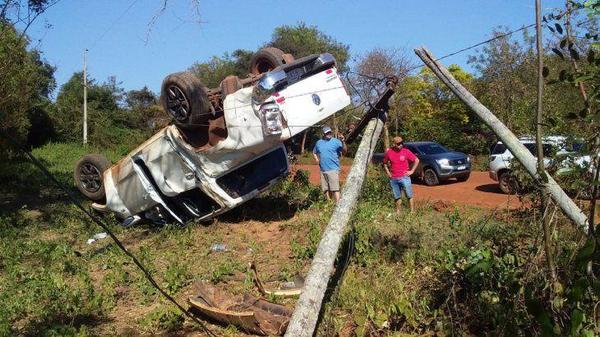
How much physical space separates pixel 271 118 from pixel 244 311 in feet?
11.9

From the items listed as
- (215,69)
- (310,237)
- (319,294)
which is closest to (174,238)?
(310,237)

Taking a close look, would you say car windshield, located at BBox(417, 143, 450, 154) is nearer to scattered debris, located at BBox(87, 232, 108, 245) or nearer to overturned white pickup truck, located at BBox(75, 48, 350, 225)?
overturned white pickup truck, located at BBox(75, 48, 350, 225)

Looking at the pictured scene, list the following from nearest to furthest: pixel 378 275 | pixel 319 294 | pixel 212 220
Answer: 1. pixel 319 294
2. pixel 378 275
3. pixel 212 220

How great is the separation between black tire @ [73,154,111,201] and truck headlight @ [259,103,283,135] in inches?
168

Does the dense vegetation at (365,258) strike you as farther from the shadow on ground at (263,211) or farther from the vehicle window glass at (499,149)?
the vehicle window glass at (499,149)

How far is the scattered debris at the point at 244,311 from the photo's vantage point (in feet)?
19.2

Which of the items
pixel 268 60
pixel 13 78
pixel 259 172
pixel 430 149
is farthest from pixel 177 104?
pixel 430 149

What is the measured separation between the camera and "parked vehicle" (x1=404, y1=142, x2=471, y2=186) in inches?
727

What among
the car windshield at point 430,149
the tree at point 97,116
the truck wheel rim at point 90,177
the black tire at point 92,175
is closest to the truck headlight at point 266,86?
the black tire at point 92,175

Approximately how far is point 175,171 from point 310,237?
2782 mm

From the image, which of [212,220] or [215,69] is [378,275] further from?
[215,69]

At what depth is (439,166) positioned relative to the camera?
18.4 meters

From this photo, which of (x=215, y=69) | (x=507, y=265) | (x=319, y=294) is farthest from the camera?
(x=215, y=69)

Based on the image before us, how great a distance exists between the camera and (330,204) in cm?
1092
